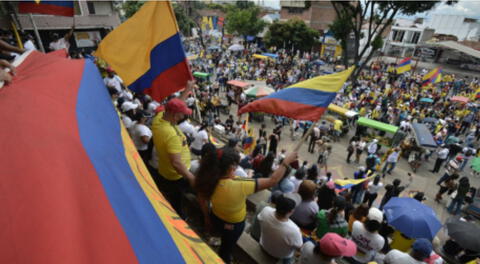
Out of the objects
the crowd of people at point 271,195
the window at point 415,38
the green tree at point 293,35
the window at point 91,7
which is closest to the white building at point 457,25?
the window at point 415,38

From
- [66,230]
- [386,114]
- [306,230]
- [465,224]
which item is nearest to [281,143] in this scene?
Answer: [386,114]

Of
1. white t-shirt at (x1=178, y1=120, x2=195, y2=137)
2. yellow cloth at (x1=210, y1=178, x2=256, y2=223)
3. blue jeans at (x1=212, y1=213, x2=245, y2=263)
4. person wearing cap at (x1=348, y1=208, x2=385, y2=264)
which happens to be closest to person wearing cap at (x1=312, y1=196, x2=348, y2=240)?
person wearing cap at (x1=348, y1=208, x2=385, y2=264)

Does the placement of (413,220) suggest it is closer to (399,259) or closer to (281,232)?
(399,259)

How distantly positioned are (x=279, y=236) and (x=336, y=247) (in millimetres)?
603

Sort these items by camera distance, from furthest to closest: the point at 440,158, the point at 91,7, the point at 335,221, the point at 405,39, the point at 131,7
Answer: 1. the point at 405,39
2. the point at 131,7
3. the point at 91,7
4. the point at 440,158
5. the point at 335,221

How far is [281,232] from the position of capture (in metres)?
2.84

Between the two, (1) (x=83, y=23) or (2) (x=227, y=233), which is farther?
(1) (x=83, y=23)

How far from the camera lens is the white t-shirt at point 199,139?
5.88 m

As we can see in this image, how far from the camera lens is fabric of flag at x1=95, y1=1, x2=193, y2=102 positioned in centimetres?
390

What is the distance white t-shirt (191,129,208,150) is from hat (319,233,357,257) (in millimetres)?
3785

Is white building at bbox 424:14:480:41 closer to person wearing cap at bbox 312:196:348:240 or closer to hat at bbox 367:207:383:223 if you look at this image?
hat at bbox 367:207:383:223

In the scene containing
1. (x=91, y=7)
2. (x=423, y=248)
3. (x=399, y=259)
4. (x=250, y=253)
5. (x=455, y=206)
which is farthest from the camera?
(x=91, y=7)

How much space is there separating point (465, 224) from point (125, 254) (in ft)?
22.8

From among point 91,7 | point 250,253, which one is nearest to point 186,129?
point 250,253
